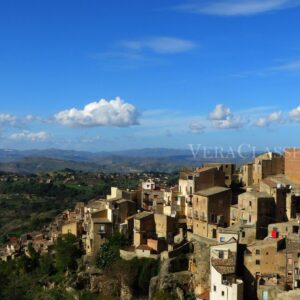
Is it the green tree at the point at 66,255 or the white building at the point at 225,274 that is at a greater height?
the white building at the point at 225,274

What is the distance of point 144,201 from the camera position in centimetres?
6284

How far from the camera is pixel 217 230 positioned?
157 ft

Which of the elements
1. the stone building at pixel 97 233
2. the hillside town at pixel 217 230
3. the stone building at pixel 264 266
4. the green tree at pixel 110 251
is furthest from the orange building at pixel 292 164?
the stone building at pixel 97 233

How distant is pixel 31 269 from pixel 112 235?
1393 cm

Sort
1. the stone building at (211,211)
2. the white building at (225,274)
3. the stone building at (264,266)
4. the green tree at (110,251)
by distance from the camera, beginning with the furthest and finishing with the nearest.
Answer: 1. the green tree at (110,251)
2. the stone building at (211,211)
3. the stone building at (264,266)
4. the white building at (225,274)

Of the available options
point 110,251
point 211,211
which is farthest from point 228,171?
point 110,251

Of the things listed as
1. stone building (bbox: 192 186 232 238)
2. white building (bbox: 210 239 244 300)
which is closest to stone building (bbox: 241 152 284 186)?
stone building (bbox: 192 186 232 238)

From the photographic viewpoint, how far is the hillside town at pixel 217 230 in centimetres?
4078

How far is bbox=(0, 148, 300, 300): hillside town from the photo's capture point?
1606 inches

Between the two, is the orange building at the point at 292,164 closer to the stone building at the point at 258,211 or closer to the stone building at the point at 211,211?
Answer: the stone building at the point at 258,211

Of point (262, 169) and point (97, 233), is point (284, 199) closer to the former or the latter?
point (262, 169)

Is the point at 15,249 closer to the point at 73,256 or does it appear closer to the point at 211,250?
the point at 73,256

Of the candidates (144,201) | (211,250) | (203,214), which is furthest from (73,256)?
(211,250)

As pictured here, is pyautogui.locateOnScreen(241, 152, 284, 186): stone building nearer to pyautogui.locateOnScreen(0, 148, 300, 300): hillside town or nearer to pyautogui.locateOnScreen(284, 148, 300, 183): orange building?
pyautogui.locateOnScreen(0, 148, 300, 300): hillside town
